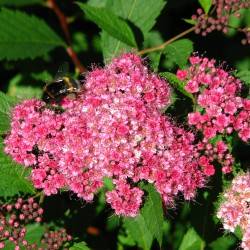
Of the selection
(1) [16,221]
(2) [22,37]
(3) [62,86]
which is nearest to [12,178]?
(1) [16,221]

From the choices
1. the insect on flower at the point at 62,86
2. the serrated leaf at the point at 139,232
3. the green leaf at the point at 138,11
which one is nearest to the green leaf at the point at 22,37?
the insect on flower at the point at 62,86

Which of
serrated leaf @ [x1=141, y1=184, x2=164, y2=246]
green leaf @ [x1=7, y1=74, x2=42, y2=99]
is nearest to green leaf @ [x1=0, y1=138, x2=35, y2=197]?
serrated leaf @ [x1=141, y1=184, x2=164, y2=246]

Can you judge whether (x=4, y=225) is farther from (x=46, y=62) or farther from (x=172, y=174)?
(x=46, y=62)

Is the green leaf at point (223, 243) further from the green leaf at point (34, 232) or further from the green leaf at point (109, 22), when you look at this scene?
the green leaf at point (109, 22)

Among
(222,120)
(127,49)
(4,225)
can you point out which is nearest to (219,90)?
(222,120)

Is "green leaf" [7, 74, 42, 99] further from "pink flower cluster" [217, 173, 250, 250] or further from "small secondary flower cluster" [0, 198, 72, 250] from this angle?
"pink flower cluster" [217, 173, 250, 250]

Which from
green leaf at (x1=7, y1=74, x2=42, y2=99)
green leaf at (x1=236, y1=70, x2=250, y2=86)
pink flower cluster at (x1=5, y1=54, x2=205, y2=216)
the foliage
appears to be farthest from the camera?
green leaf at (x1=7, y1=74, x2=42, y2=99)

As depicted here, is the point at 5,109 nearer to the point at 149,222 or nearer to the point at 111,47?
the point at 111,47
